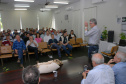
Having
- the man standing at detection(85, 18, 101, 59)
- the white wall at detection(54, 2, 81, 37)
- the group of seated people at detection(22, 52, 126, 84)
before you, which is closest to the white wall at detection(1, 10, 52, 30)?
the white wall at detection(54, 2, 81, 37)

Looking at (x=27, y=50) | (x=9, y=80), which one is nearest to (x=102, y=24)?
(x=27, y=50)

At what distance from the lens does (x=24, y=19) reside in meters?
13.2

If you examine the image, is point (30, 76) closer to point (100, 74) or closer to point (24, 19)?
point (100, 74)

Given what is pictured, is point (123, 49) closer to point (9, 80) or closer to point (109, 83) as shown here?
point (109, 83)

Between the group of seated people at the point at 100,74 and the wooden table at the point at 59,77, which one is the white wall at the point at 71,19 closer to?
the wooden table at the point at 59,77

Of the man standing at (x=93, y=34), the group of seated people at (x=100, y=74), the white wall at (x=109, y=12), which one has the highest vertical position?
the white wall at (x=109, y=12)

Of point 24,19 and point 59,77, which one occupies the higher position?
point 24,19

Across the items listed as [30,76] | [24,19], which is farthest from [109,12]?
[24,19]

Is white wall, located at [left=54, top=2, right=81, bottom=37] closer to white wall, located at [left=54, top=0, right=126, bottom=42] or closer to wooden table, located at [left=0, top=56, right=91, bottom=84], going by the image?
white wall, located at [left=54, top=0, right=126, bottom=42]

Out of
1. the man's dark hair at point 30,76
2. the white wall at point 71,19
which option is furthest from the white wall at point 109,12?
the man's dark hair at point 30,76

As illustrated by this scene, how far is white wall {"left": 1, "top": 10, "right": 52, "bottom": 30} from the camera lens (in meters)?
12.2

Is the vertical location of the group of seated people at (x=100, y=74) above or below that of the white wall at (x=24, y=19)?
below

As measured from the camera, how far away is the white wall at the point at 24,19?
12156mm

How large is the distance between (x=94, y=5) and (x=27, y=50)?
502 centimetres
